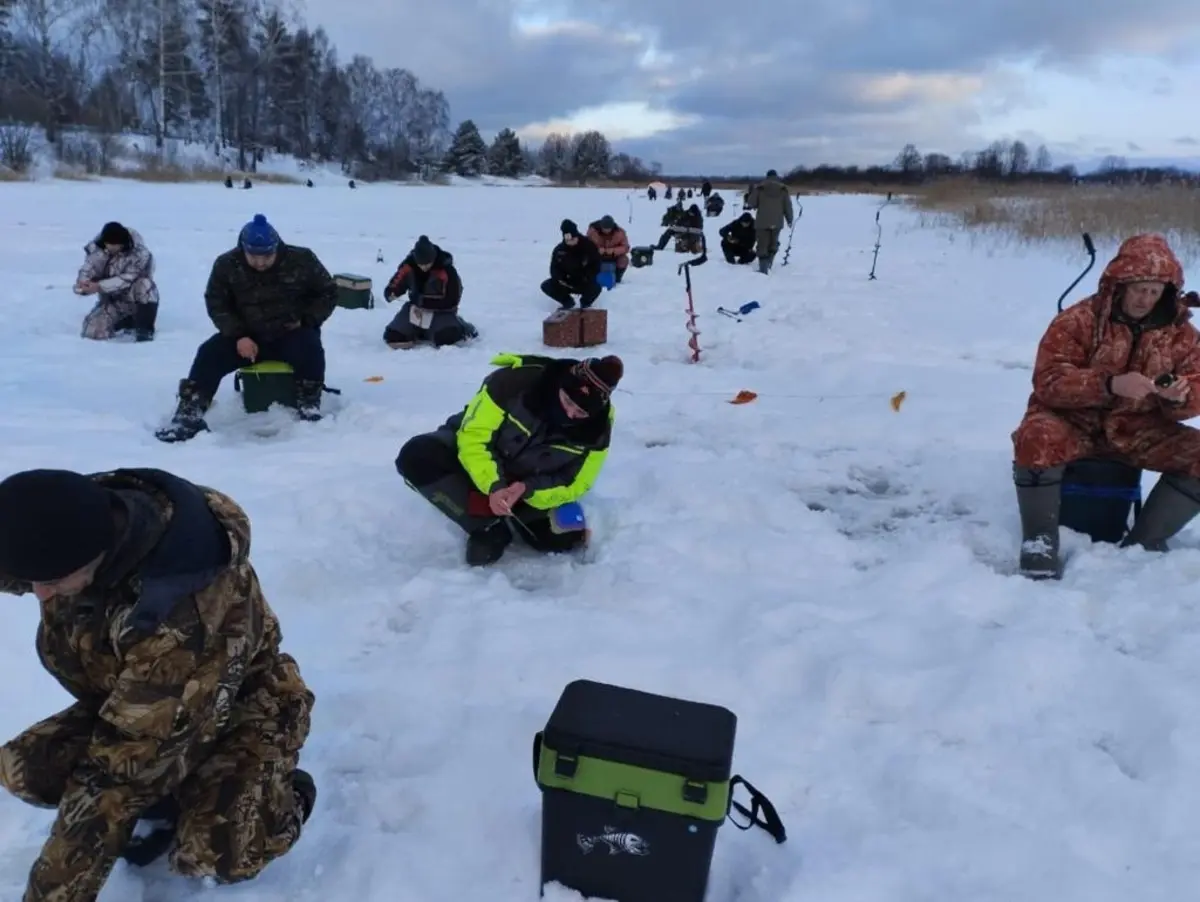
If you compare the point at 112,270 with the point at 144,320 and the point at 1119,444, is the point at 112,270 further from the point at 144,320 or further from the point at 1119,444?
the point at 1119,444

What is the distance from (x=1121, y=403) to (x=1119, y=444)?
17cm

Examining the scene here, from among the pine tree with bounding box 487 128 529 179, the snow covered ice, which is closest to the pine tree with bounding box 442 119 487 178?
the pine tree with bounding box 487 128 529 179

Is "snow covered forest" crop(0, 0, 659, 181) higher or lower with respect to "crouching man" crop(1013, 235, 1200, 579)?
higher

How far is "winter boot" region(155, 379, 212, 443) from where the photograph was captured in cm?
499

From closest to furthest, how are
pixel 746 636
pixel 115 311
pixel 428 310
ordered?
pixel 746 636
pixel 115 311
pixel 428 310

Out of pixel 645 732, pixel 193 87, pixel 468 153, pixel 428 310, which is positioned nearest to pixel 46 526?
pixel 645 732

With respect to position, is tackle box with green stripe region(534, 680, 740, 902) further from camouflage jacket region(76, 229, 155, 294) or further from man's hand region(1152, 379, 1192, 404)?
camouflage jacket region(76, 229, 155, 294)

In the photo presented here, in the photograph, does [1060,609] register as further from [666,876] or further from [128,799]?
[128,799]

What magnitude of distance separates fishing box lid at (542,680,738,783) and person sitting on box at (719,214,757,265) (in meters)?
12.7

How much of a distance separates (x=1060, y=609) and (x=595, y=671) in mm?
1655

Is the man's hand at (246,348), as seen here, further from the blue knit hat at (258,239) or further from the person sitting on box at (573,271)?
the person sitting on box at (573,271)

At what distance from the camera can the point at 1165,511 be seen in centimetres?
348

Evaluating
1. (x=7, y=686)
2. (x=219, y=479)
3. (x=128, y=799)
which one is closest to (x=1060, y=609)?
(x=128, y=799)

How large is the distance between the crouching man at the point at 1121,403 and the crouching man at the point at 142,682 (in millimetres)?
2840
